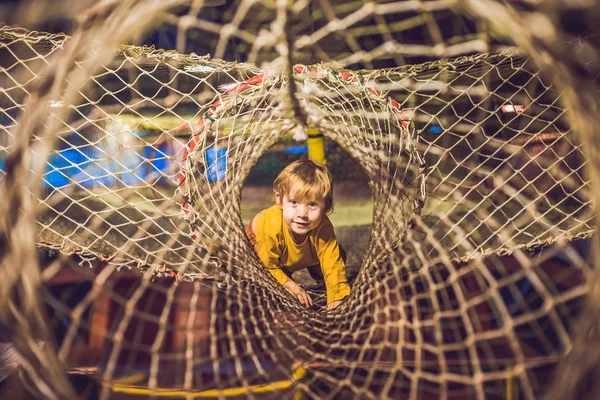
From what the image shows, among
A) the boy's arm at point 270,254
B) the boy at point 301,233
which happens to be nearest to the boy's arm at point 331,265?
the boy at point 301,233

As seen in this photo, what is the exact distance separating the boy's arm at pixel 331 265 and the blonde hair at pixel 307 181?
0.33 feet

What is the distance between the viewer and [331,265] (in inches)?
51.4

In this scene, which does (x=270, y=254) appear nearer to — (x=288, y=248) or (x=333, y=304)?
(x=288, y=248)

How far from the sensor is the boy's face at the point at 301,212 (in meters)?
1.28

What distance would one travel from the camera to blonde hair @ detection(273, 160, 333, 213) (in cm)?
126

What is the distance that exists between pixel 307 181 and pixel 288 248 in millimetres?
251

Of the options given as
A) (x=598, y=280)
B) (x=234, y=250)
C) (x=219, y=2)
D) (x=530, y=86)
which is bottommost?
(x=598, y=280)

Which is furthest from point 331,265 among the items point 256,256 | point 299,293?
point 256,256

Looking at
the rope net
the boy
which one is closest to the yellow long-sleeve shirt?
the boy

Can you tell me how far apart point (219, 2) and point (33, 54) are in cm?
76

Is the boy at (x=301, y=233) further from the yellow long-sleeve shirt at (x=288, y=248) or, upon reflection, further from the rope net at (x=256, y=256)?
the rope net at (x=256, y=256)

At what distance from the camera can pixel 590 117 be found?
16.1 inches

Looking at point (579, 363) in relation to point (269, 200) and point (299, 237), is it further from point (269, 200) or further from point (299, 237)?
point (269, 200)

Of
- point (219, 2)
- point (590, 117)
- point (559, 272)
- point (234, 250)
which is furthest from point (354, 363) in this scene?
point (219, 2)
